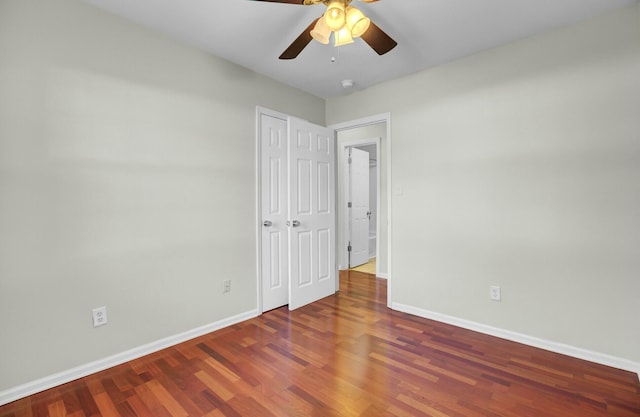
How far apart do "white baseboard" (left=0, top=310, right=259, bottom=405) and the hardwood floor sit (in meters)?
0.05

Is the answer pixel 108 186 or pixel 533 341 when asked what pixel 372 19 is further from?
pixel 533 341

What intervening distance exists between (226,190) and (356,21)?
71.1 inches

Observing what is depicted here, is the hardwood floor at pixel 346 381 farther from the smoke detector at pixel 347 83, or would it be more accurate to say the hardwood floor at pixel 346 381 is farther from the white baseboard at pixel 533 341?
the smoke detector at pixel 347 83

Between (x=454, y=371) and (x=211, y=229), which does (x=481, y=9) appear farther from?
(x=211, y=229)

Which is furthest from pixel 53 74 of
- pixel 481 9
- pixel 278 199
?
pixel 481 9

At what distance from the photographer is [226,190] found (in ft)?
9.27

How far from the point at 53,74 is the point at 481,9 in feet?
9.29

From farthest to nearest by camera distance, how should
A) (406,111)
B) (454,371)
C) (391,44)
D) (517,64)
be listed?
1. (406,111)
2. (517,64)
3. (454,371)
4. (391,44)

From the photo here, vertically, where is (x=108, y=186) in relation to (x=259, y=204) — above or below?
above

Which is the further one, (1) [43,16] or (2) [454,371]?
(2) [454,371]

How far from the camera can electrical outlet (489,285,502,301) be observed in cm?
259

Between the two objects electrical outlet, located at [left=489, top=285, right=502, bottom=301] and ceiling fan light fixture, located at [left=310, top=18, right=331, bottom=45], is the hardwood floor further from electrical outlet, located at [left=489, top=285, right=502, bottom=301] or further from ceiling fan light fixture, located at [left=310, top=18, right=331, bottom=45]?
ceiling fan light fixture, located at [left=310, top=18, right=331, bottom=45]

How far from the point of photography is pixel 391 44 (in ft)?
6.36

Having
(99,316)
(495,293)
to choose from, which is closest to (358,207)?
(495,293)
